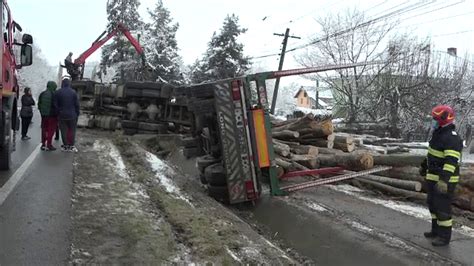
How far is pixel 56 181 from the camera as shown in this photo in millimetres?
7977

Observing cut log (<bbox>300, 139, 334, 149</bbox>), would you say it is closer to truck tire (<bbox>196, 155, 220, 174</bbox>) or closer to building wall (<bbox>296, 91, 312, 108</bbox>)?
truck tire (<bbox>196, 155, 220, 174</bbox>)

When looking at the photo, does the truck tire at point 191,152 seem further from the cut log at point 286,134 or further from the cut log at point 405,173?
the cut log at point 405,173

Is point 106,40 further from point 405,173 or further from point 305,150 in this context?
point 405,173

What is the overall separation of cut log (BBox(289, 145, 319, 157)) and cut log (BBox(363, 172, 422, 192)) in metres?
1.22

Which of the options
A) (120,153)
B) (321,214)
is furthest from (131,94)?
(321,214)

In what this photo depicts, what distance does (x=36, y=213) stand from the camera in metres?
6.07

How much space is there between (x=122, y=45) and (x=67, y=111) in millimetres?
36973

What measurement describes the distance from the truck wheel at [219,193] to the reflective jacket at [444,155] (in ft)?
10.9

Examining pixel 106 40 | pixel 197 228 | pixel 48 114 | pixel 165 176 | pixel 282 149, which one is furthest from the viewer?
pixel 106 40

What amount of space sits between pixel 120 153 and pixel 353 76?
2728 cm

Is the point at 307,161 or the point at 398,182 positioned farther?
the point at 307,161

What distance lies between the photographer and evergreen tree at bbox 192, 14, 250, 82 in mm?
38750

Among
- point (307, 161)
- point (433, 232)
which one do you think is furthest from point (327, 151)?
point (433, 232)

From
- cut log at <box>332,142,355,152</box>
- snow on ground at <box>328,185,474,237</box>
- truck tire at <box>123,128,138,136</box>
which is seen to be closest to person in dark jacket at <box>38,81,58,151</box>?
truck tire at <box>123,128,138,136</box>
